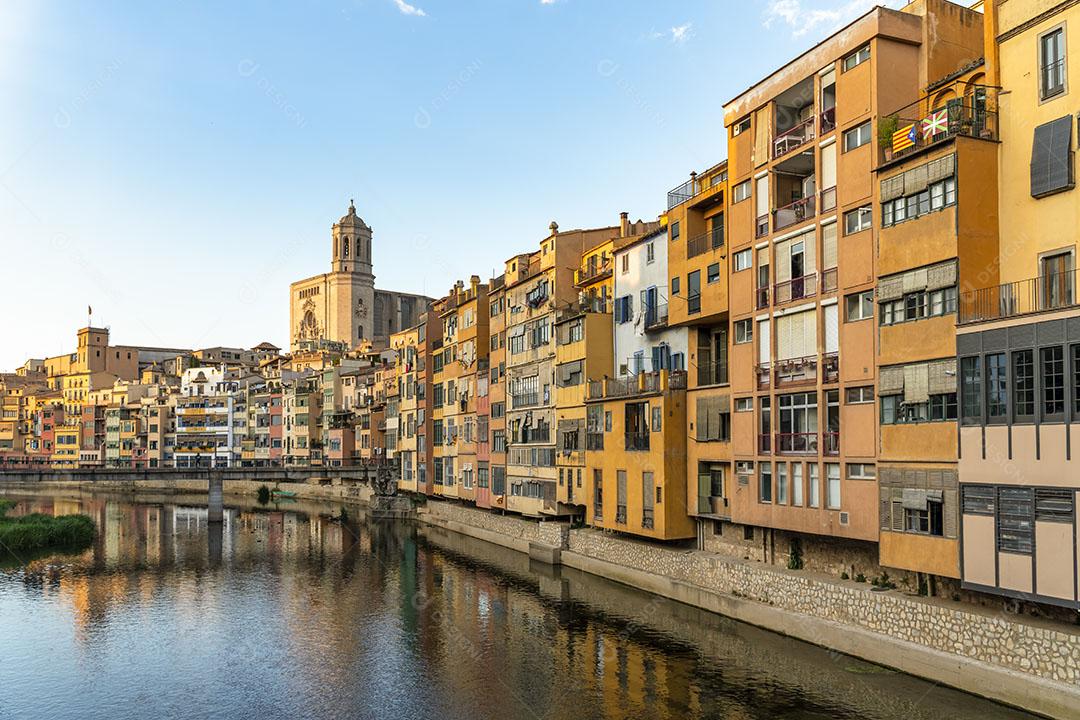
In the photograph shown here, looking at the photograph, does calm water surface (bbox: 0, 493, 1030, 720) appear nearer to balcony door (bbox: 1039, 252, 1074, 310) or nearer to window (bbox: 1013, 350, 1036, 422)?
window (bbox: 1013, 350, 1036, 422)

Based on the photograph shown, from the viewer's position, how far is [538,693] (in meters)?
30.4

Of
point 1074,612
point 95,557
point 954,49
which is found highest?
point 954,49

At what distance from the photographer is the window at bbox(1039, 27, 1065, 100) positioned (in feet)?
87.9

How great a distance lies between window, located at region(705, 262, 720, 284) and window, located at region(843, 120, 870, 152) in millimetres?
9530

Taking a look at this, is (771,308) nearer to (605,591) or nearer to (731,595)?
(731,595)

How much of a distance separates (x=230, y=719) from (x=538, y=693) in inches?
386

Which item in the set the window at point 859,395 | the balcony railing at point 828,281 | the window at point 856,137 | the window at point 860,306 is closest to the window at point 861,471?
the window at point 859,395

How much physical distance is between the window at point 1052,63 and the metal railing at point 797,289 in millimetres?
10379

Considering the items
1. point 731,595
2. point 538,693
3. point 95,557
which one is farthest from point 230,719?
point 95,557

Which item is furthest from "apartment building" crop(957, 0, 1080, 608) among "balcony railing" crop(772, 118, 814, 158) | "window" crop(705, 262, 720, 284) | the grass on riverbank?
the grass on riverbank

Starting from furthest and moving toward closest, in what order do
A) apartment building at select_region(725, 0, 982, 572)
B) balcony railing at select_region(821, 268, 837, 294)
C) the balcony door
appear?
balcony railing at select_region(821, 268, 837, 294)
apartment building at select_region(725, 0, 982, 572)
the balcony door

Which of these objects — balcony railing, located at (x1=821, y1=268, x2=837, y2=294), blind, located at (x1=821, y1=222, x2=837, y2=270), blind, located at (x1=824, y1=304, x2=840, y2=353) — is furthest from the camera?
blind, located at (x1=821, y1=222, x2=837, y2=270)

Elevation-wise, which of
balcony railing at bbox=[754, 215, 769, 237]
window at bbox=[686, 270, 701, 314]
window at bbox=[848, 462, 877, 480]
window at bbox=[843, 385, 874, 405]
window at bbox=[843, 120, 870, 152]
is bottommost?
window at bbox=[848, 462, 877, 480]

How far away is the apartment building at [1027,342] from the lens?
2464cm
